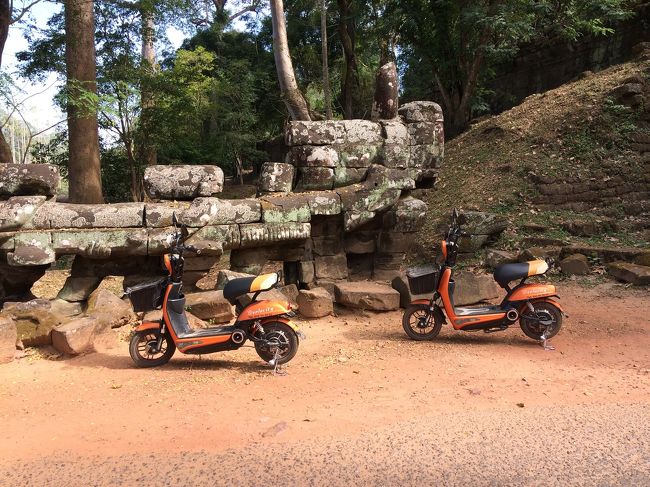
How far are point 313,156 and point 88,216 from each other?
2.96 meters

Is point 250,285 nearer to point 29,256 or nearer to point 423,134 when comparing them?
point 29,256

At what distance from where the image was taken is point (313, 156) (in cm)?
716

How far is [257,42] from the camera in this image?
2264 cm

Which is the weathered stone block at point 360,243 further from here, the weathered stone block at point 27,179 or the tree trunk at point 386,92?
the weathered stone block at point 27,179

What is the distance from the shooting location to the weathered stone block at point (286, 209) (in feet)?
21.7

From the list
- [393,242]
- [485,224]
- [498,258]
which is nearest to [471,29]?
[485,224]

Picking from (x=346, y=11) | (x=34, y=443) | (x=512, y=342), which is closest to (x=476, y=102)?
(x=346, y=11)

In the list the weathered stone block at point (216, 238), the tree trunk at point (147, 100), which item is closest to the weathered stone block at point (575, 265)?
the weathered stone block at point (216, 238)

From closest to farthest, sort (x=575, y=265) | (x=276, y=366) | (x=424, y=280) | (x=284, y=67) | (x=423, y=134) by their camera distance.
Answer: (x=276, y=366), (x=424, y=280), (x=423, y=134), (x=575, y=265), (x=284, y=67)

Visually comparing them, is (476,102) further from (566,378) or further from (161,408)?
(161,408)

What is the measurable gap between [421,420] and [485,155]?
476 inches

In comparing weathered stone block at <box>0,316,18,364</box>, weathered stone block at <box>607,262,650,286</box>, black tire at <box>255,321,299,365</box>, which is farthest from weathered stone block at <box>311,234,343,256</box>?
weathered stone block at <box>607,262,650,286</box>

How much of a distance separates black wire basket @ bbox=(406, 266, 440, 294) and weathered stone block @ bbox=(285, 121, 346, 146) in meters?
2.53

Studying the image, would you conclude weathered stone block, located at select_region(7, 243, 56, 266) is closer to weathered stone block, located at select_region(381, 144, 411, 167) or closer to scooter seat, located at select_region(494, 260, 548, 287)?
weathered stone block, located at select_region(381, 144, 411, 167)
